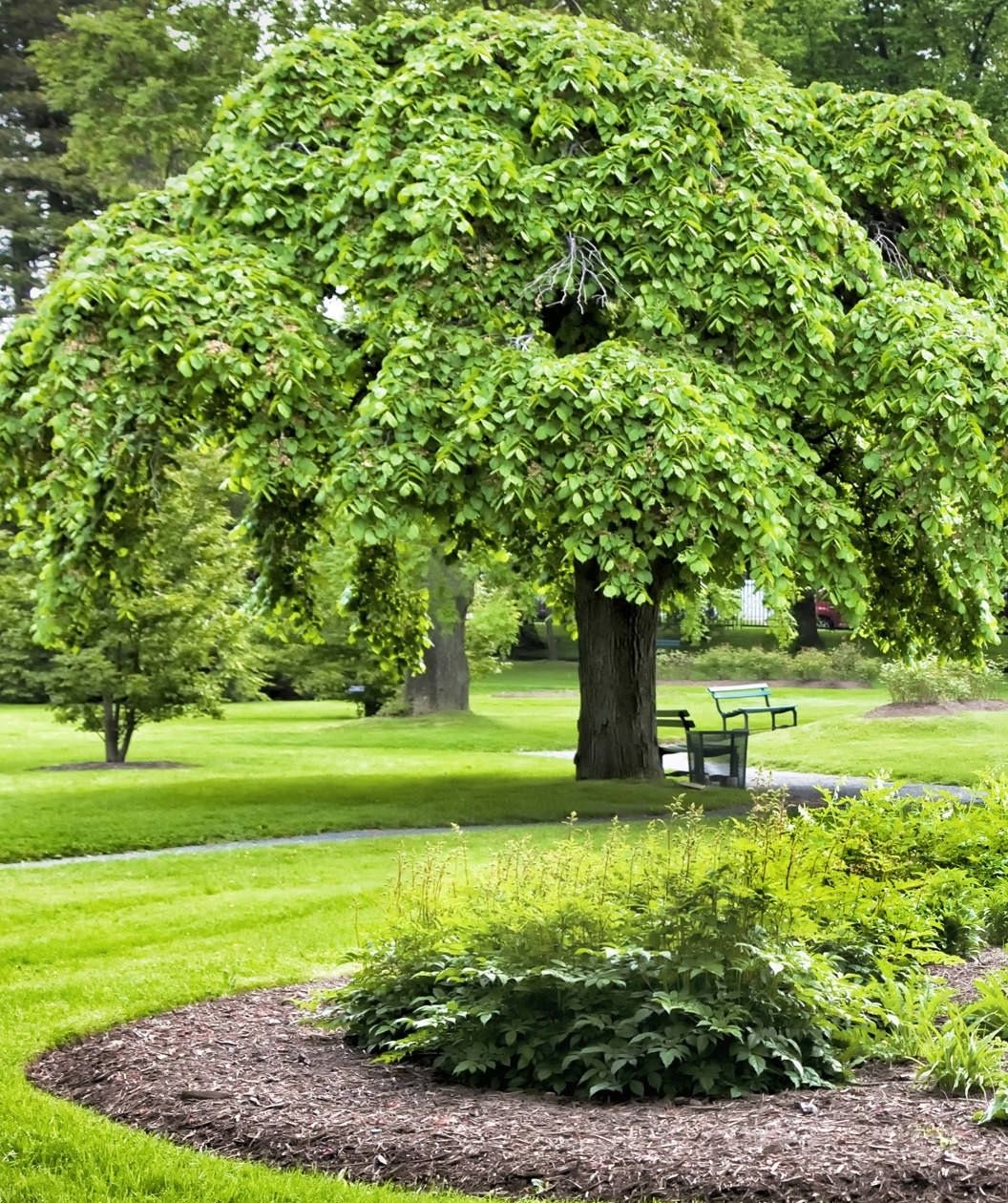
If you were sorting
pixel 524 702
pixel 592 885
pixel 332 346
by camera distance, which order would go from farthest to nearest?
pixel 524 702 < pixel 332 346 < pixel 592 885

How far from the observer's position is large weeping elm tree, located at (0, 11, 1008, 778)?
11.3 m

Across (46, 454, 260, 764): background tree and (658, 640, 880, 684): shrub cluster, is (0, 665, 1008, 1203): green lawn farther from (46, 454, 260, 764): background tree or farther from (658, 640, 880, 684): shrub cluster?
(658, 640, 880, 684): shrub cluster

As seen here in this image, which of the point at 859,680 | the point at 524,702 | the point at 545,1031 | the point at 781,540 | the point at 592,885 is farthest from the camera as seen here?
the point at 859,680

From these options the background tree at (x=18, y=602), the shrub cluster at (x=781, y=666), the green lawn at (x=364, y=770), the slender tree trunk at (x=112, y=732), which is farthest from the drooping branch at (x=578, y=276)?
the shrub cluster at (x=781, y=666)

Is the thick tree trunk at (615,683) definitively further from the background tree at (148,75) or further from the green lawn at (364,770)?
the background tree at (148,75)

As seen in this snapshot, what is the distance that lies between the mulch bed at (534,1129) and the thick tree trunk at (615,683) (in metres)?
9.79

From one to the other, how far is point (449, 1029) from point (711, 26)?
1744 cm

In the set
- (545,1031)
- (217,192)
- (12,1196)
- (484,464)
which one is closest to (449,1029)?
(545,1031)

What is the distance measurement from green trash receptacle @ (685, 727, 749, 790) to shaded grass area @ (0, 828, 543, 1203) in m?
5.00

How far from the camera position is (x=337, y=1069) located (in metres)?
5.03

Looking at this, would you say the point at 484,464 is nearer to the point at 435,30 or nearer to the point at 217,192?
the point at 217,192

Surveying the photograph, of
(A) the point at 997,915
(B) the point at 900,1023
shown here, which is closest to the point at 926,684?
(A) the point at 997,915

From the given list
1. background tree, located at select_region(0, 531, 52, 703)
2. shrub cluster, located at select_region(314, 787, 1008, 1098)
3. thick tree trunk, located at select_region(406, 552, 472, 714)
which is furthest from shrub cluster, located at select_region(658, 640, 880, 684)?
shrub cluster, located at select_region(314, 787, 1008, 1098)

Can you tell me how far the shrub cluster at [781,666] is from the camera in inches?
1484
